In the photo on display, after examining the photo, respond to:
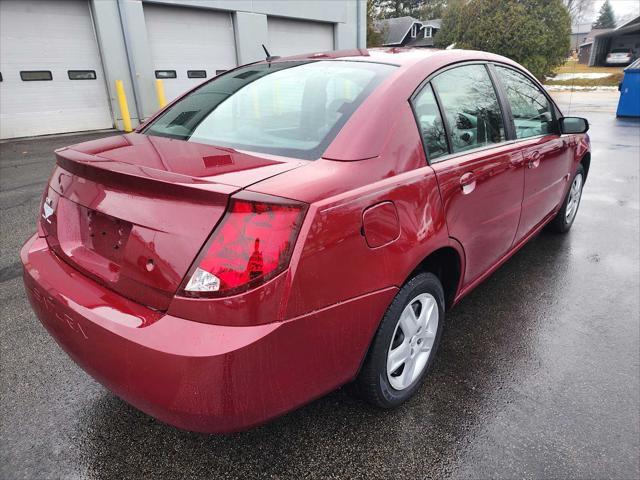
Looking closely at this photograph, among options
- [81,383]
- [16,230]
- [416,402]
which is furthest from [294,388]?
[16,230]

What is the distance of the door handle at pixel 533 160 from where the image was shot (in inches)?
113

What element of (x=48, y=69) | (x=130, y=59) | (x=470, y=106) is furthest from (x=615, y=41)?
(x=470, y=106)

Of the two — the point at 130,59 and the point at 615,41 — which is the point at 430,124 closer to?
the point at 130,59

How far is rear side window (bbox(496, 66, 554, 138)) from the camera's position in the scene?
291 centimetres

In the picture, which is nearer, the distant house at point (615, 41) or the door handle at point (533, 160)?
the door handle at point (533, 160)

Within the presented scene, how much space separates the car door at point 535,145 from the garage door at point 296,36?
1221 cm

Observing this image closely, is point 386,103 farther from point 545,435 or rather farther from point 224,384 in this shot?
point 545,435

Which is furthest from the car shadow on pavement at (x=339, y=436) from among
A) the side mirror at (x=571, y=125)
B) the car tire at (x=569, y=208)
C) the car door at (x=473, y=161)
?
the car tire at (x=569, y=208)

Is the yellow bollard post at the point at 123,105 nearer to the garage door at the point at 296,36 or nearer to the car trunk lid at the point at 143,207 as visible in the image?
the garage door at the point at 296,36

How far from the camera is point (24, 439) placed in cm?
196

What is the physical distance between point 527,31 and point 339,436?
3382cm

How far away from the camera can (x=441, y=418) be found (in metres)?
2.09

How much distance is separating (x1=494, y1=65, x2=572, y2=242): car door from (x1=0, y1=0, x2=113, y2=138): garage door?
10.9m

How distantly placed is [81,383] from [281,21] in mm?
14416
